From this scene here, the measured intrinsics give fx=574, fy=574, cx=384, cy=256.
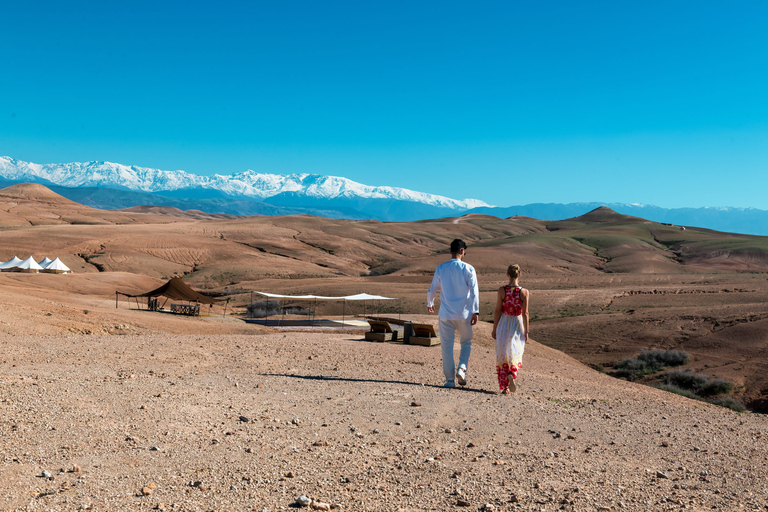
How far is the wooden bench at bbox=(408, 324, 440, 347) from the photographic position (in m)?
18.6

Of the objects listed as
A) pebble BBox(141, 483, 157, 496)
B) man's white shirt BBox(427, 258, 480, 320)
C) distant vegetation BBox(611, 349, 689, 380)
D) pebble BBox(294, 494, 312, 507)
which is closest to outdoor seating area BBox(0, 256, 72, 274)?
distant vegetation BBox(611, 349, 689, 380)

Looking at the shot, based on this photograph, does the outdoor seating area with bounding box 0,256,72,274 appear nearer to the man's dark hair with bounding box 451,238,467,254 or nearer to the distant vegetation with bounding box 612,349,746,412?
the distant vegetation with bounding box 612,349,746,412

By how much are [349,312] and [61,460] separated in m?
33.4

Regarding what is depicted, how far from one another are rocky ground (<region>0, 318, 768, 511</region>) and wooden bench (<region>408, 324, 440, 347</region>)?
281 inches

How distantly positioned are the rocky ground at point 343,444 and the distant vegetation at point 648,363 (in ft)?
35.6

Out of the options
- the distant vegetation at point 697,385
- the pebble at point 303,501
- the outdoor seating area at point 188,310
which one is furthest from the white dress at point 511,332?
the outdoor seating area at point 188,310

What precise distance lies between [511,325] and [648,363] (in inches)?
573

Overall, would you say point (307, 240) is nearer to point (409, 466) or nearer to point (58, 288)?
point (58, 288)

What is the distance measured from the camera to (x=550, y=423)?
7.95 meters

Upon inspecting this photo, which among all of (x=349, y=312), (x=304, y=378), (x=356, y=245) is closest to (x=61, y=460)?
(x=304, y=378)

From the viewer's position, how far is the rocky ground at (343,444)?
5008 millimetres

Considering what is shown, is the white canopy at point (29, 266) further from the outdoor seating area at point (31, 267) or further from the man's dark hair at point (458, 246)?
the man's dark hair at point (458, 246)

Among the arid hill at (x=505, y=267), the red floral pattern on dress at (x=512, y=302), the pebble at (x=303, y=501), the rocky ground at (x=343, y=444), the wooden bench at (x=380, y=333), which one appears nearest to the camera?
the pebble at (x=303, y=501)

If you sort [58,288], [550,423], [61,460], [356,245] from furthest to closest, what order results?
[356,245] → [58,288] → [550,423] → [61,460]
